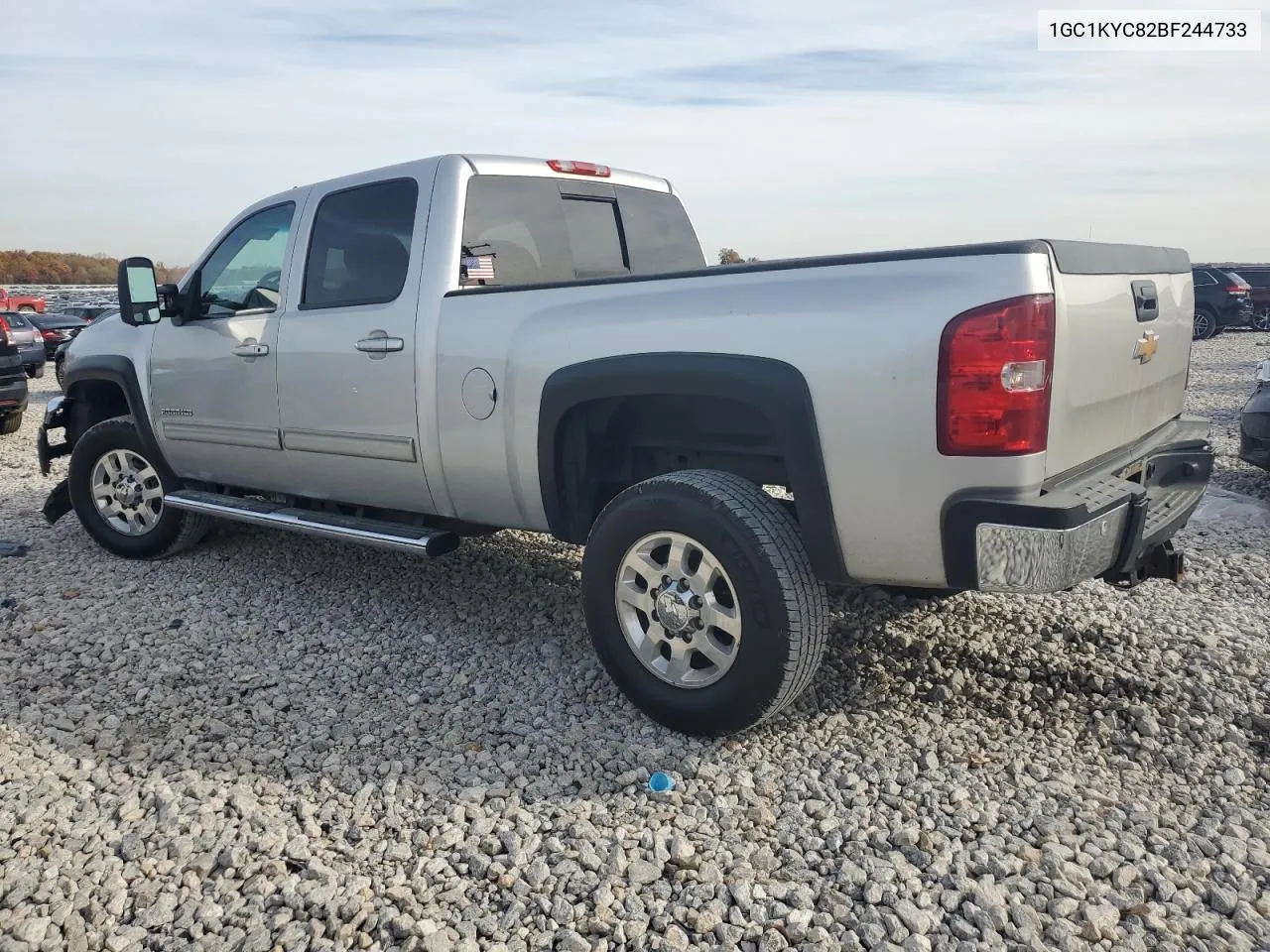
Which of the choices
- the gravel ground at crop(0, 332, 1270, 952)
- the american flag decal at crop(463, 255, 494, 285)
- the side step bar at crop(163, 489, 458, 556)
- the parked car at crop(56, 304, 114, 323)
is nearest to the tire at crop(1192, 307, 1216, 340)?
the gravel ground at crop(0, 332, 1270, 952)

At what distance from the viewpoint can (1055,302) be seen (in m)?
2.72

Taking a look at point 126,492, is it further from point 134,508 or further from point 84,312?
point 84,312

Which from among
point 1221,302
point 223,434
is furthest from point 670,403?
point 1221,302

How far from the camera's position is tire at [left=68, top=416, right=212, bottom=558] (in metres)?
5.49

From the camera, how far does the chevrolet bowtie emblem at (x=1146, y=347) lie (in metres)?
3.34

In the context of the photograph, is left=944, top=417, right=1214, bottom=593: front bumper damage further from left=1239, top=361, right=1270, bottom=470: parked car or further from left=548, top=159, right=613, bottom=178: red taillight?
left=1239, top=361, right=1270, bottom=470: parked car

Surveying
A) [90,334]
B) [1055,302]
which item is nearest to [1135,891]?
[1055,302]

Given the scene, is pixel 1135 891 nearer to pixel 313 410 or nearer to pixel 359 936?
pixel 359 936

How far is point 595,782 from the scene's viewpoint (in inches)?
126

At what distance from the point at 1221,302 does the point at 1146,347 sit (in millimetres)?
21298

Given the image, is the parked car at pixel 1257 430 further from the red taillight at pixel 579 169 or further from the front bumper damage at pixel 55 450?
the front bumper damage at pixel 55 450

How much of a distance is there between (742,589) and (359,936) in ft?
4.78

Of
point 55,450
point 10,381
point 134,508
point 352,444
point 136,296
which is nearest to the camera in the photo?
point 352,444

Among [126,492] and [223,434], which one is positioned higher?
[223,434]
